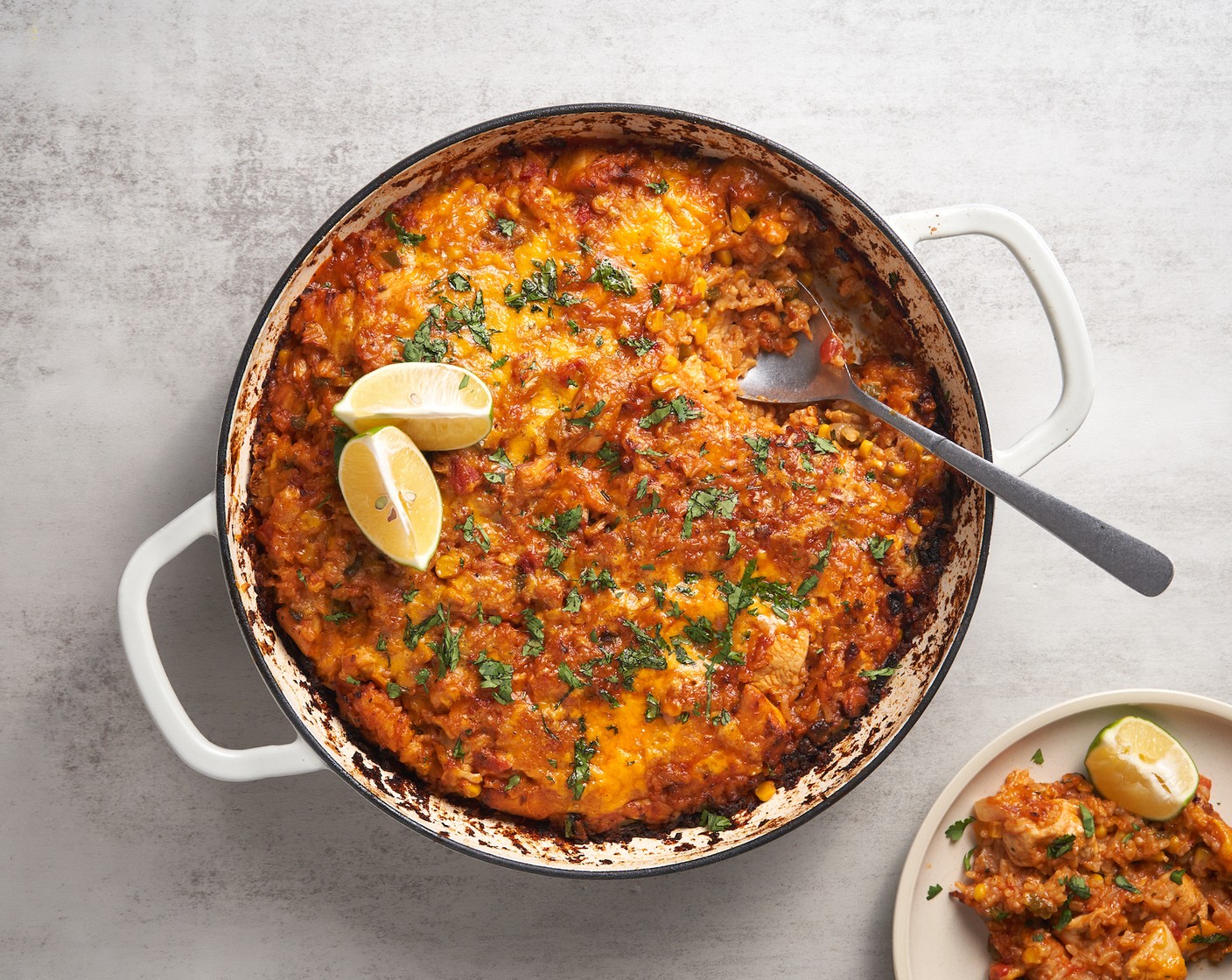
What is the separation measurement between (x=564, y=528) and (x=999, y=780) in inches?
73.3

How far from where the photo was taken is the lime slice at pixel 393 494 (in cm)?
264

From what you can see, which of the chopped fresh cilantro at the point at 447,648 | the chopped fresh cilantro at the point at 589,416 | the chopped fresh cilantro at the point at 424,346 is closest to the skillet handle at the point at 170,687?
the chopped fresh cilantro at the point at 447,648

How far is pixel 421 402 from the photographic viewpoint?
2.68 m

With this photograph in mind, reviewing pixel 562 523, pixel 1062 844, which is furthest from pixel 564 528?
pixel 1062 844

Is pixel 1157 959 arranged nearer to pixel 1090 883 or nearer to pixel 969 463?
pixel 1090 883

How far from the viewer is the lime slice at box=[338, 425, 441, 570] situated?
2.64 metres

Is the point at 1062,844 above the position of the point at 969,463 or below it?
below

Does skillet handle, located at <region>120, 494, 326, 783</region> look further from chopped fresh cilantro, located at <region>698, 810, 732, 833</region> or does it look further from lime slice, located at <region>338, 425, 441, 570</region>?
chopped fresh cilantro, located at <region>698, 810, 732, 833</region>

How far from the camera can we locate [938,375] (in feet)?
10.6

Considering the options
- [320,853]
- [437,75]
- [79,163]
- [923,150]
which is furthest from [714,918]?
[79,163]

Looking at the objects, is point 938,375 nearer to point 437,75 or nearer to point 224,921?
point 437,75

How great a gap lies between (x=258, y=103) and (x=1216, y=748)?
14.1ft

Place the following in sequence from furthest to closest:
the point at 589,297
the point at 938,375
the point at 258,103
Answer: the point at 258,103, the point at 938,375, the point at 589,297

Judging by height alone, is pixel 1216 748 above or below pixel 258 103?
below
